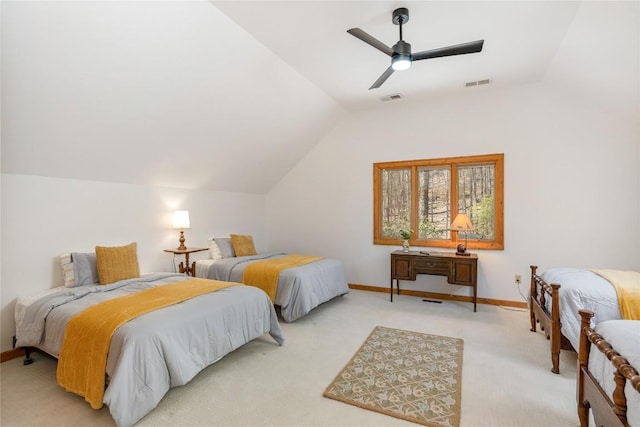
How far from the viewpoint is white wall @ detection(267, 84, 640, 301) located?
4062 mm

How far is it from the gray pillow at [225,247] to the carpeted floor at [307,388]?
1.76 metres

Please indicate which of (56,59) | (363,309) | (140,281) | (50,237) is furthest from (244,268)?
(56,59)

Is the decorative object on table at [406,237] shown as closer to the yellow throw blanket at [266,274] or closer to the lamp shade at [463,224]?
the lamp shade at [463,224]

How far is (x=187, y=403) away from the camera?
2283 millimetres

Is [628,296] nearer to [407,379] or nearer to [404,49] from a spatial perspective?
[407,379]

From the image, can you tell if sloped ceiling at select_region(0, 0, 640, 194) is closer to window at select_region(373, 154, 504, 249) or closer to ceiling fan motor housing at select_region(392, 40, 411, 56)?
ceiling fan motor housing at select_region(392, 40, 411, 56)

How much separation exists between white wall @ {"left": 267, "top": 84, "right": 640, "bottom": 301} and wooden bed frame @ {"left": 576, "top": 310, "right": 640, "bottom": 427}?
2902 mm

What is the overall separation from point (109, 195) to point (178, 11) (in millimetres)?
2374

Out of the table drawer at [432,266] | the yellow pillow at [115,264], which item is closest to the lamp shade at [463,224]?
the table drawer at [432,266]

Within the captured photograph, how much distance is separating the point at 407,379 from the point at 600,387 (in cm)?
130

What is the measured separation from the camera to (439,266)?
14.8ft

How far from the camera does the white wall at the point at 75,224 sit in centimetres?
295

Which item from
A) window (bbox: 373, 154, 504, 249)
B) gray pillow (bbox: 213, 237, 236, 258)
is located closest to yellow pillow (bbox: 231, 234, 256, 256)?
gray pillow (bbox: 213, 237, 236, 258)

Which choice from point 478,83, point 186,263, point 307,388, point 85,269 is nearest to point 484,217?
point 478,83
